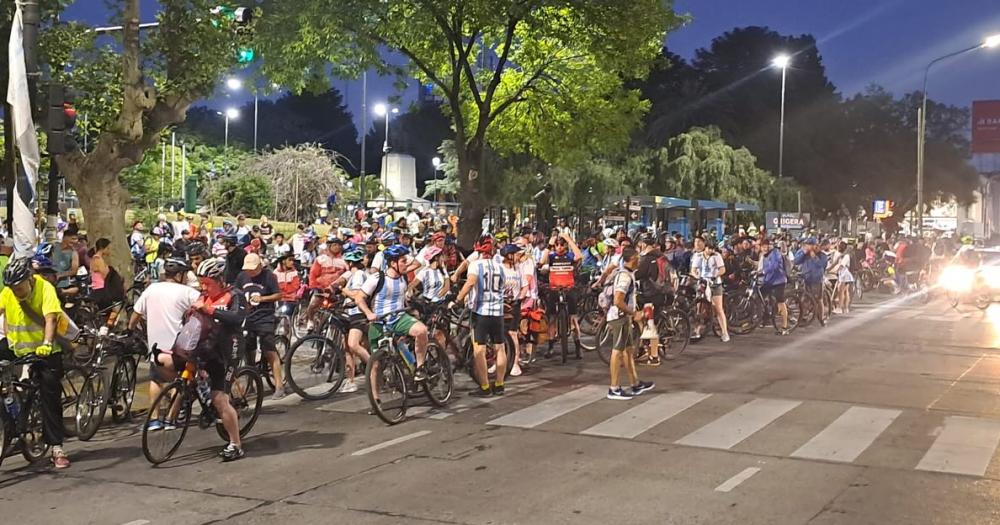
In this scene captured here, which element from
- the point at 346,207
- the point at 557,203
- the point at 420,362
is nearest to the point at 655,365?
the point at 420,362

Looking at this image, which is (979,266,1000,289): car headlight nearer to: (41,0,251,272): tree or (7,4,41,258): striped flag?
(41,0,251,272): tree

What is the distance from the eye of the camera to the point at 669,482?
8.02 metres

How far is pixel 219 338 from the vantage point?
8.60 meters

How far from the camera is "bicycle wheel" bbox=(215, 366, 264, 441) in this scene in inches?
373

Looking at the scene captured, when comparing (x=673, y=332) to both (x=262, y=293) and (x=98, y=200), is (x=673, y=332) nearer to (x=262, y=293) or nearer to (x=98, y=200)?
(x=262, y=293)

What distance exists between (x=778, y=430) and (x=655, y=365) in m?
4.78

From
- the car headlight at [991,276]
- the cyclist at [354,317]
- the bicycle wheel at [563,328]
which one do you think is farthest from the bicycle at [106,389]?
the car headlight at [991,276]

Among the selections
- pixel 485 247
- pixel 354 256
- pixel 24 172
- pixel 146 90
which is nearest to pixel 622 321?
pixel 485 247

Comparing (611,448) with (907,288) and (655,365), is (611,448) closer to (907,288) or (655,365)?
(655,365)

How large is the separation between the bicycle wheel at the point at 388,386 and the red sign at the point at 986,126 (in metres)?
81.3

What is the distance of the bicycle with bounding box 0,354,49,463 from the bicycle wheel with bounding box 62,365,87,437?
2.30 ft

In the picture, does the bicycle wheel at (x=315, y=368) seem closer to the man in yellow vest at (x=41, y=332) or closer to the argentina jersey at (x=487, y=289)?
the argentina jersey at (x=487, y=289)

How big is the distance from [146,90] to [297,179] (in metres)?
36.2

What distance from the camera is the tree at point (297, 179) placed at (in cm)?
5156
